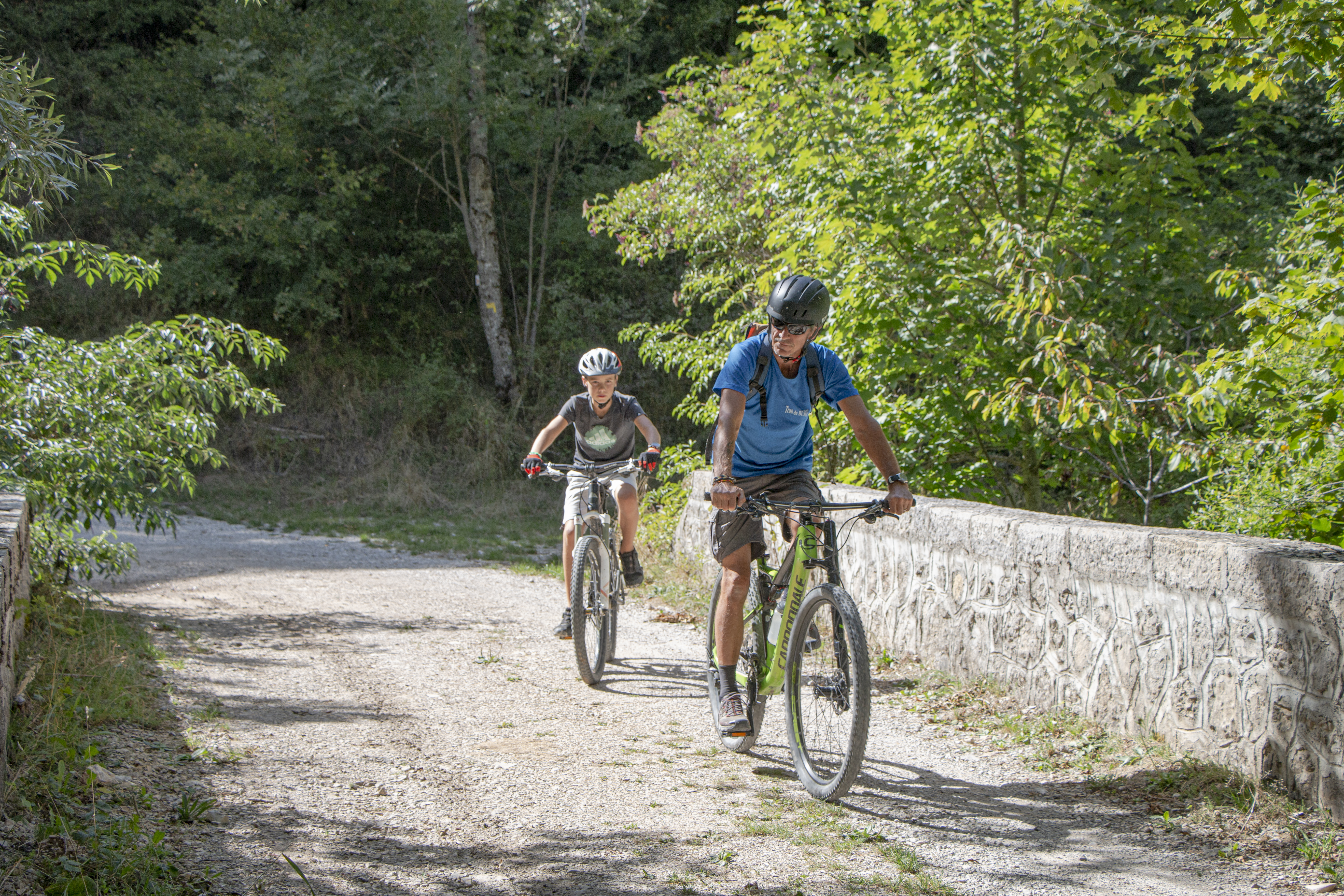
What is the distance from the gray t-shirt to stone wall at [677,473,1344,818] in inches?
72.4

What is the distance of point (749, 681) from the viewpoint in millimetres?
4656

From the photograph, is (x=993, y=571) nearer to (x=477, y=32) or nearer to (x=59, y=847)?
(x=59, y=847)

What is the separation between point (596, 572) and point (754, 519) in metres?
1.94

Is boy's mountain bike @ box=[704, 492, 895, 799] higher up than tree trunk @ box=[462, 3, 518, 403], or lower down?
lower down

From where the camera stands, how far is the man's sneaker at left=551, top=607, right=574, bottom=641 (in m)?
6.71

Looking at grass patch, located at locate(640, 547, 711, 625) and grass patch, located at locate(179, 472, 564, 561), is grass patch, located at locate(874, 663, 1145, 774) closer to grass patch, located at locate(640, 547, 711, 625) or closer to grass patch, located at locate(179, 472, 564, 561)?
grass patch, located at locate(640, 547, 711, 625)

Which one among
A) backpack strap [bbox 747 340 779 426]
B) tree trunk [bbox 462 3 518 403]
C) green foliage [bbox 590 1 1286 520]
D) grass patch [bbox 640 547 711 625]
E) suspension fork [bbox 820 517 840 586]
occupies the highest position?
tree trunk [bbox 462 3 518 403]

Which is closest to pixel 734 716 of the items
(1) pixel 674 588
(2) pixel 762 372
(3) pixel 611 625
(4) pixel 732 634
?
(4) pixel 732 634

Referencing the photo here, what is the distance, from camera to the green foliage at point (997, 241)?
6727mm

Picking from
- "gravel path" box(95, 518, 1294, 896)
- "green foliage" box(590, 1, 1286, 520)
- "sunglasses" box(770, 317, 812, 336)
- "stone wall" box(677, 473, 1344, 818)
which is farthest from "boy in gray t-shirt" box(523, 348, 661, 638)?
"sunglasses" box(770, 317, 812, 336)

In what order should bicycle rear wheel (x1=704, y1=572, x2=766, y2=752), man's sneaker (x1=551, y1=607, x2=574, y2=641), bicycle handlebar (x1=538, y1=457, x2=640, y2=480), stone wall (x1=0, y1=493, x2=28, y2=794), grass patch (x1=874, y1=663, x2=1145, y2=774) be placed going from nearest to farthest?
stone wall (x1=0, y1=493, x2=28, y2=794)
grass patch (x1=874, y1=663, x2=1145, y2=774)
bicycle rear wheel (x1=704, y1=572, x2=766, y2=752)
bicycle handlebar (x1=538, y1=457, x2=640, y2=480)
man's sneaker (x1=551, y1=607, x2=574, y2=641)

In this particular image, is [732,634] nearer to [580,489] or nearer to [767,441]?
[767,441]

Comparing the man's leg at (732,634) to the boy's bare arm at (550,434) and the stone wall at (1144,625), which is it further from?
Result: the boy's bare arm at (550,434)

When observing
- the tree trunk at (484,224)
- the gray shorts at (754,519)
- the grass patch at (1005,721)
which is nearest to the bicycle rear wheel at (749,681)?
the gray shorts at (754,519)
